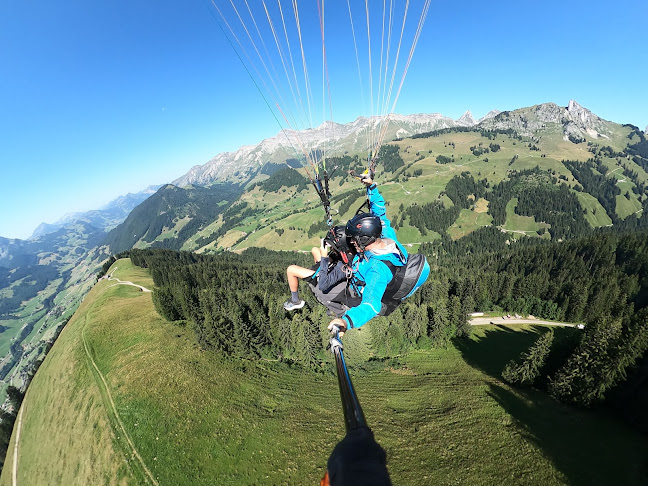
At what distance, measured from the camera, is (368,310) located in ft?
20.3

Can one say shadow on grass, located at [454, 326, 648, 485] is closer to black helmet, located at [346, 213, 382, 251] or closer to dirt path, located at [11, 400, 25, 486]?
black helmet, located at [346, 213, 382, 251]

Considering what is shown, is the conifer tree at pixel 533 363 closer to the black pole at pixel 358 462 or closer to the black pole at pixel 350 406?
the black pole at pixel 350 406

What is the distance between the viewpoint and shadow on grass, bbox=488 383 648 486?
83.4 ft

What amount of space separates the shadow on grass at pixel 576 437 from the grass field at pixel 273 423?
0.50 ft

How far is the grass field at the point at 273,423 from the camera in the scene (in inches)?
1049

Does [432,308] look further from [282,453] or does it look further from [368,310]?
[368,310]

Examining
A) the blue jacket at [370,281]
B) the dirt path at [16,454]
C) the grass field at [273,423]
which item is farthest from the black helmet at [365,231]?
the dirt path at [16,454]

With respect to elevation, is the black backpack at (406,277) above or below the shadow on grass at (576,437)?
above

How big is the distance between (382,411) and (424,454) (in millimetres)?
9051

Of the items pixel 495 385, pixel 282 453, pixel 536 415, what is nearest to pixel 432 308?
pixel 495 385

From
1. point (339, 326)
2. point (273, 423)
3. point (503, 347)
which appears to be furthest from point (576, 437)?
point (339, 326)

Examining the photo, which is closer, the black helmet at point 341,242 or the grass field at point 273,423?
the black helmet at point 341,242

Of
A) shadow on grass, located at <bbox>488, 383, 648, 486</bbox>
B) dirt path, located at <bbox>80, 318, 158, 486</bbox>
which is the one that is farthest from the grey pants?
dirt path, located at <bbox>80, 318, 158, 486</bbox>

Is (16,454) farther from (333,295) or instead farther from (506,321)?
(506,321)
